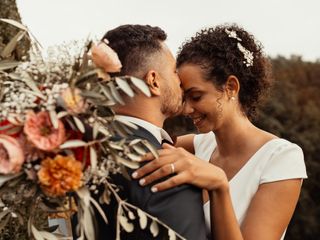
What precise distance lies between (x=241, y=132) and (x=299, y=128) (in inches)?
585

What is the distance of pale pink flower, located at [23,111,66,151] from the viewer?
2.54 m

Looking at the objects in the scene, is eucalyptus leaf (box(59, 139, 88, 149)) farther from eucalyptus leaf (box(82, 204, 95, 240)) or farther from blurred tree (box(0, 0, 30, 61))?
blurred tree (box(0, 0, 30, 61))

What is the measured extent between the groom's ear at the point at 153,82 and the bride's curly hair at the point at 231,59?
1286mm

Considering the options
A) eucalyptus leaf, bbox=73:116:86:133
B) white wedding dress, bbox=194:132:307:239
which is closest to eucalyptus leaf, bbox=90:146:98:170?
eucalyptus leaf, bbox=73:116:86:133

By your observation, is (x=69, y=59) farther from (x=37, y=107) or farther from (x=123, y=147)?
(x=123, y=147)

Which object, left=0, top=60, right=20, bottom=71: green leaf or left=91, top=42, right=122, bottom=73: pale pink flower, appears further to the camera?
left=0, top=60, right=20, bottom=71: green leaf

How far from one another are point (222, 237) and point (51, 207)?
0.81 meters

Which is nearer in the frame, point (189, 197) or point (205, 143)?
point (189, 197)

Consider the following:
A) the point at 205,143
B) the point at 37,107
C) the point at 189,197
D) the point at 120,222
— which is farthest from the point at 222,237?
the point at 205,143

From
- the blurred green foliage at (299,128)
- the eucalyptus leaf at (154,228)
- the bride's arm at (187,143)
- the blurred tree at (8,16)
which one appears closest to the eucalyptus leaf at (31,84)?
the eucalyptus leaf at (154,228)

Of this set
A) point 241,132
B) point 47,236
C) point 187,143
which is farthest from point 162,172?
point 187,143

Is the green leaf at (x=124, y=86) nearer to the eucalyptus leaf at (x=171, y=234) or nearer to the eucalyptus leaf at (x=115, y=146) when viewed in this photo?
the eucalyptus leaf at (x=115, y=146)

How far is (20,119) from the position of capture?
2600 mm

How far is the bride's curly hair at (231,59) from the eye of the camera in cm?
443
